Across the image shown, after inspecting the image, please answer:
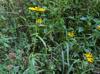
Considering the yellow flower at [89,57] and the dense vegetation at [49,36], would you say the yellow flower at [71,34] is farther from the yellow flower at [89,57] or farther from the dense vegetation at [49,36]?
the yellow flower at [89,57]

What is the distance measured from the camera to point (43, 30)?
2.70 metres

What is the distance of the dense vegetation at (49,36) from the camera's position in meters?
2.45

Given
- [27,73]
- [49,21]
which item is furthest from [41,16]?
[27,73]

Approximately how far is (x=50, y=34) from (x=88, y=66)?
0.46m

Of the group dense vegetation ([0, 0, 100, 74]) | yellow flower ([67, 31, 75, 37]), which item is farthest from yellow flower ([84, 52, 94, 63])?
yellow flower ([67, 31, 75, 37])

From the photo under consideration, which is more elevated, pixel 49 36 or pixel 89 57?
pixel 49 36

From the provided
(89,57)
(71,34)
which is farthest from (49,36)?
(89,57)

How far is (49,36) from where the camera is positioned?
2.68 metres

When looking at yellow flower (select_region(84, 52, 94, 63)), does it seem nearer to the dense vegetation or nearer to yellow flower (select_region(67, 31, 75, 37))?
the dense vegetation

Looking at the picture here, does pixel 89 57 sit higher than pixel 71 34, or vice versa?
pixel 71 34

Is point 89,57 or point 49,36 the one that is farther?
point 49,36

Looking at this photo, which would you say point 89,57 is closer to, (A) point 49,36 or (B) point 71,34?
(B) point 71,34

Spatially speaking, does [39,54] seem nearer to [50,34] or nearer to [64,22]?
[50,34]

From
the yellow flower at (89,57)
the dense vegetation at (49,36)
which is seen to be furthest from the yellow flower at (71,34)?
the yellow flower at (89,57)
